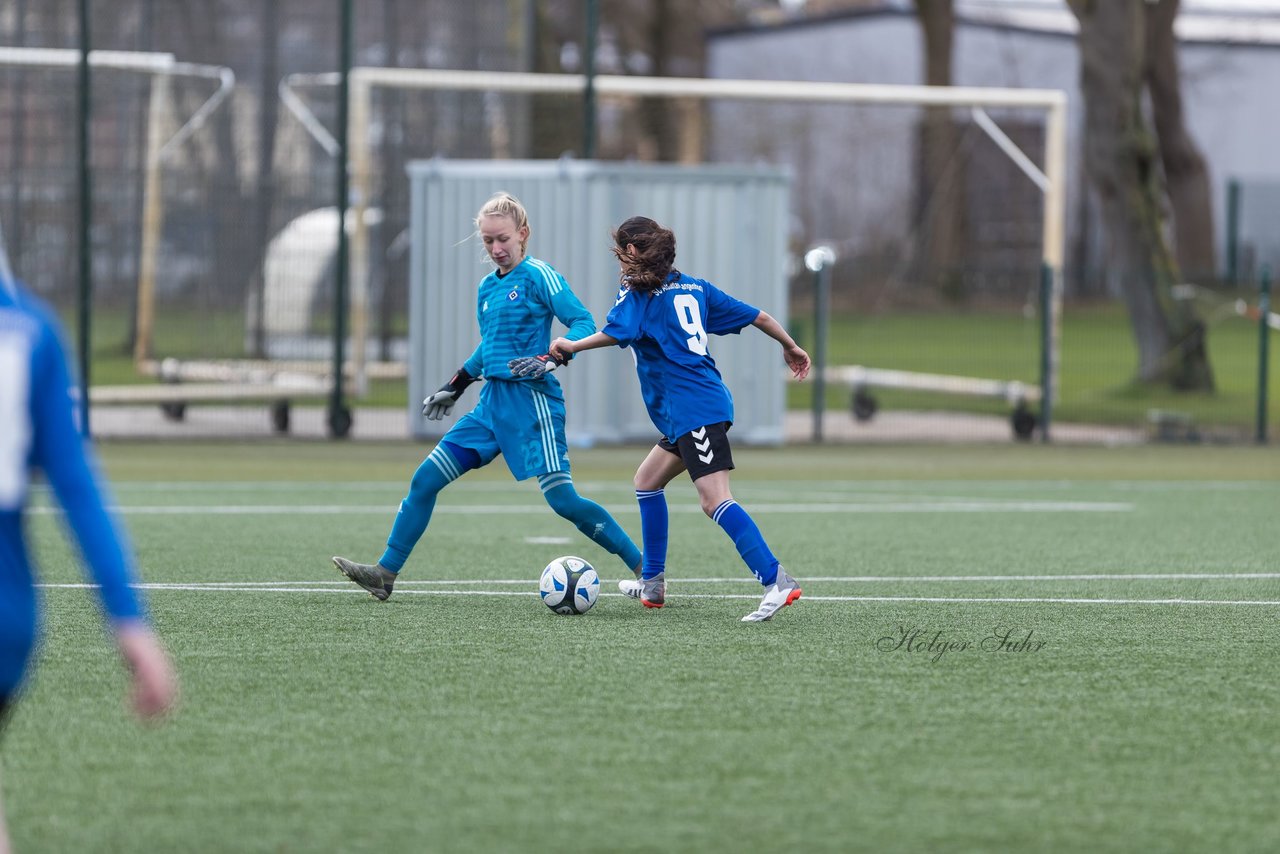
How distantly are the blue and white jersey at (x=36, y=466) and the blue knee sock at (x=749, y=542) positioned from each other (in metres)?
4.56

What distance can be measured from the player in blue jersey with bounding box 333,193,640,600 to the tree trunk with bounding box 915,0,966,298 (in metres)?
26.9

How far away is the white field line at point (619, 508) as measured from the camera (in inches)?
492

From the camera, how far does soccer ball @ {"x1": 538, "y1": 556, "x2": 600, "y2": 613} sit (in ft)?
26.3

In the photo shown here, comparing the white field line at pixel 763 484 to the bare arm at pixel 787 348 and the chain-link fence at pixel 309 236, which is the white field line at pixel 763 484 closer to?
the chain-link fence at pixel 309 236

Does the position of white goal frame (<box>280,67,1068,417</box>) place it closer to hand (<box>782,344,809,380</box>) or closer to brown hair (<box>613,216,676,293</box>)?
hand (<box>782,344,809,380</box>)

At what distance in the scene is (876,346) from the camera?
29.3m

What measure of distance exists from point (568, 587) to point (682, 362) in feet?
3.45

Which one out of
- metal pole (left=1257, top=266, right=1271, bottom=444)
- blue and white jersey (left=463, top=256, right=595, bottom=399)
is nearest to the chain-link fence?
metal pole (left=1257, top=266, right=1271, bottom=444)

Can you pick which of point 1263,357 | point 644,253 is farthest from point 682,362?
point 1263,357

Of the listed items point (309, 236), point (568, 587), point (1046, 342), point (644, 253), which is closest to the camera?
point (644, 253)

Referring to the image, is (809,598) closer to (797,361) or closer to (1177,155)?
(797,361)

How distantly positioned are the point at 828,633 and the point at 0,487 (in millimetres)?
4657

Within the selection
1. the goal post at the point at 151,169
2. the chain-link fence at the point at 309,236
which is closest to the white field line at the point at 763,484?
the chain-link fence at the point at 309,236

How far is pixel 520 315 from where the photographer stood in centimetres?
822
